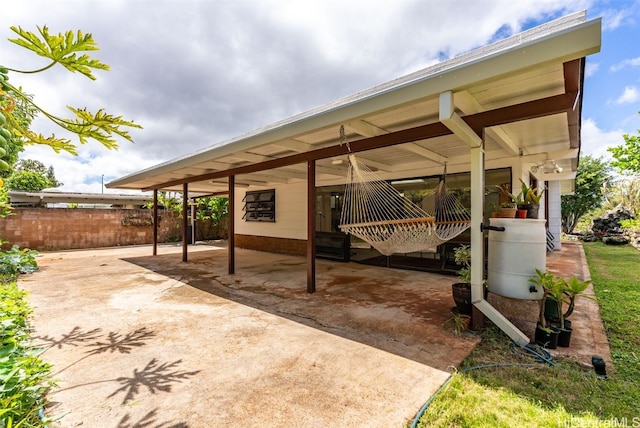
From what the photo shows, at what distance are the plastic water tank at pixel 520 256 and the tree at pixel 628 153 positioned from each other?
1119 centimetres

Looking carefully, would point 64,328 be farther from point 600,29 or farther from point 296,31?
point 296,31

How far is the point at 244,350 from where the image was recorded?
96.1 inches

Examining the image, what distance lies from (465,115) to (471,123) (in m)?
0.14

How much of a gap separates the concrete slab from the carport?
79 cm

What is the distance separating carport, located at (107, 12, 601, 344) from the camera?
6.09 ft

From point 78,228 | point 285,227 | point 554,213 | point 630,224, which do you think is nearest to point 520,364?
point 285,227

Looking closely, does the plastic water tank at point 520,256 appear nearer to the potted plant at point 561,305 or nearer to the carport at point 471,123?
the potted plant at point 561,305

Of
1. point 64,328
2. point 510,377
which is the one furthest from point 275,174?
point 510,377

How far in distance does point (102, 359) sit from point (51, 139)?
2096 mm

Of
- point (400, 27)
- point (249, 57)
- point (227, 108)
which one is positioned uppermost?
point (227, 108)

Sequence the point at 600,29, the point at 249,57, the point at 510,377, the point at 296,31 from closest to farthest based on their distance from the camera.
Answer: the point at 600,29 → the point at 510,377 → the point at 296,31 → the point at 249,57

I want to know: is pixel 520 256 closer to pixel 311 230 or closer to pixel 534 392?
pixel 534 392

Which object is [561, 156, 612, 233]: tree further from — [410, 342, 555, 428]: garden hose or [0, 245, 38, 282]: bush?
[0, 245, 38, 282]: bush

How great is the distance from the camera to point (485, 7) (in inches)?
142
